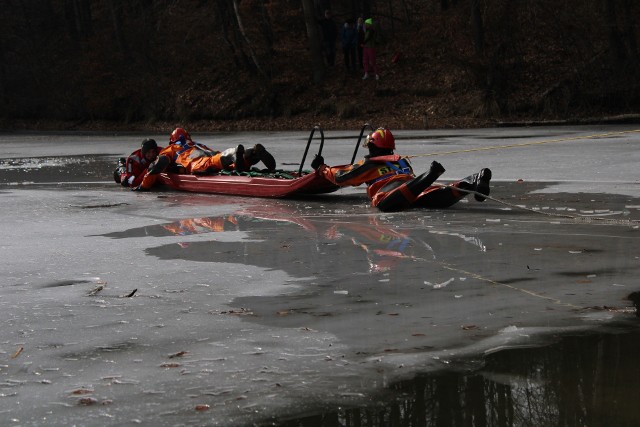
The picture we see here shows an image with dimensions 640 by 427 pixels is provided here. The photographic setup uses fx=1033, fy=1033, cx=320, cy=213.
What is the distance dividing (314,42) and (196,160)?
20062 millimetres

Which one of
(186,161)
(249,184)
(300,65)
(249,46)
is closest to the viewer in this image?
(249,184)

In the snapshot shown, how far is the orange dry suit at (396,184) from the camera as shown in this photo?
39.4 ft

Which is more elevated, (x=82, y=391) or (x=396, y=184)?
(x=396, y=184)

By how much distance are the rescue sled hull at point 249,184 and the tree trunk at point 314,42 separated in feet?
64.3

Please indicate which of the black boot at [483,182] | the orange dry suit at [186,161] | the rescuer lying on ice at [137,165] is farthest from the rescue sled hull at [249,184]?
the black boot at [483,182]

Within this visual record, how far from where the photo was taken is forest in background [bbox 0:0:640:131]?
30.0m

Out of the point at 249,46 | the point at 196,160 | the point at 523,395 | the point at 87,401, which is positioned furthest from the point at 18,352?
the point at 249,46

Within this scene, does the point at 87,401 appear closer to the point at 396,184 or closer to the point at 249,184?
the point at 396,184

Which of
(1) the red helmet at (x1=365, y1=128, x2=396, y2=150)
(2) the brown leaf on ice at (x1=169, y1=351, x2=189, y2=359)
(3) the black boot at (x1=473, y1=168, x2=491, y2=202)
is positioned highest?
(1) the red helmet at (x1=365, y1=128, x2=396, y2=150)

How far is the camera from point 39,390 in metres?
5.51

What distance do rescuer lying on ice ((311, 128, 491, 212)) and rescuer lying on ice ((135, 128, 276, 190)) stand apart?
2573 millimetres

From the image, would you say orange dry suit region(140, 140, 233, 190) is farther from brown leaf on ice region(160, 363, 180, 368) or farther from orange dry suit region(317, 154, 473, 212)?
brown leaf on ice region(160, 363, 180, 368)

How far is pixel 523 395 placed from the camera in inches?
200

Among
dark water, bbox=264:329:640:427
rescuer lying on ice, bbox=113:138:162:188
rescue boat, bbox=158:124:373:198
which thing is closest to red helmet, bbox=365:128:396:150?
rescue boat, bbox=158:124:373:198
